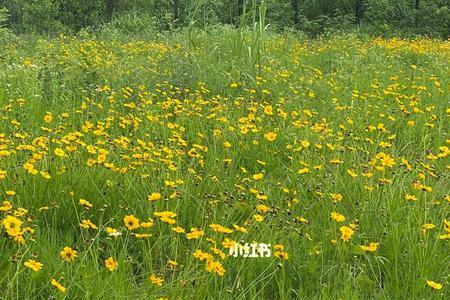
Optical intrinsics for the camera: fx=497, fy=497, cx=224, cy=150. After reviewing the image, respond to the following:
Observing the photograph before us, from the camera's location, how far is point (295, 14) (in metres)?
25.4

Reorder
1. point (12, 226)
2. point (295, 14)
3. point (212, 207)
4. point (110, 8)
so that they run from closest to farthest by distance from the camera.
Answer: point (12, 226) → point (212, 207) → point (110, 8) → point (295, 14)

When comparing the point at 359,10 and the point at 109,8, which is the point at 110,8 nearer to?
the point at 109,8

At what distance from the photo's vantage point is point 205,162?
115 inches

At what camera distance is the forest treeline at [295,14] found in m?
20.9

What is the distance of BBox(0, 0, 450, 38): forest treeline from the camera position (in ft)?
68.5

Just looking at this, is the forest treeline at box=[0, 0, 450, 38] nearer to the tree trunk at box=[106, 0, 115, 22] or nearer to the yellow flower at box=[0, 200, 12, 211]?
the tree trunk at box=[106, 0, 115, 22]

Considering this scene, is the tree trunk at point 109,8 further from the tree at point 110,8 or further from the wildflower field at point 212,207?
the wildflower field at point 212,207

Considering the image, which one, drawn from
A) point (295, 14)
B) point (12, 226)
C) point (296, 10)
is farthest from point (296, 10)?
point (12, 226)

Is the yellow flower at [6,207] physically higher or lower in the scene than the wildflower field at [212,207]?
higher

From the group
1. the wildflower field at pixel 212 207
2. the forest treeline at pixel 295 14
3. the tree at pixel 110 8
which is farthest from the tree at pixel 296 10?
the wildflower field at pixel 212 207

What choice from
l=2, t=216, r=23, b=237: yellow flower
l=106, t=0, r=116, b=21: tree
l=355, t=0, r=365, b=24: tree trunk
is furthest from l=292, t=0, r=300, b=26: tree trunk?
l=2, t=216, r=23, b=237: yellow flower

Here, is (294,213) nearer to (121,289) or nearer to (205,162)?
(205,162)

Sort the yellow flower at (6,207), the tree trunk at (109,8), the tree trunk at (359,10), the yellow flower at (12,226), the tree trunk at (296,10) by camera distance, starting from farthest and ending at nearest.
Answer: the tree trunk at (296,10) → the tree trunk at (359,10) → the tree trunk at (109,8) → the yellow flower at (6,207) → the yellow flower at (12,226)

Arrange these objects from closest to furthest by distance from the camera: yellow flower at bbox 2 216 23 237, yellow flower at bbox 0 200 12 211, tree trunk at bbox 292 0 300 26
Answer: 1. yellow flower at bbox 2 216 23 237
2. yellow flower at bbox 0 200 12 211
3. tree trunk at bbox 292 0 300 26
